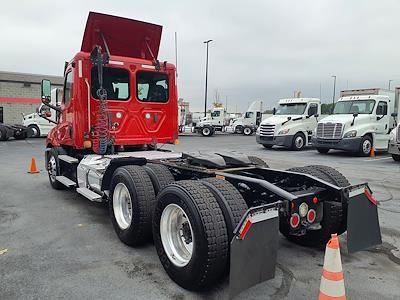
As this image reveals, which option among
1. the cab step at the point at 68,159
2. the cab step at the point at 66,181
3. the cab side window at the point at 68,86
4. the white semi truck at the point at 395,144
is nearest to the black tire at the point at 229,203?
the cab step at the point at 66,181

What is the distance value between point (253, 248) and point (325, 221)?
1318mm

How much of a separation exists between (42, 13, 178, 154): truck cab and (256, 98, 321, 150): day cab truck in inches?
490

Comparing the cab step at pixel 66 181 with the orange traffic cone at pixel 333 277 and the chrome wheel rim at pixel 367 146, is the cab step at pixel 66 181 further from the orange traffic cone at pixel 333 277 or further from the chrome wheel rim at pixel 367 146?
the chrome wheel rim at pixel 367 146

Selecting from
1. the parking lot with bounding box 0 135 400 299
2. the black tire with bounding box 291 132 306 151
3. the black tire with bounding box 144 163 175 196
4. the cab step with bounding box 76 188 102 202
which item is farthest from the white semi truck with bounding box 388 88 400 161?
the cab step with bounding box 76 188 102 202

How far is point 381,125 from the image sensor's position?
54.6 feet

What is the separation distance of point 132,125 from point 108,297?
4187mm

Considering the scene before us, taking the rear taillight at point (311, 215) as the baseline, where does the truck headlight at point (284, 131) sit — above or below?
above

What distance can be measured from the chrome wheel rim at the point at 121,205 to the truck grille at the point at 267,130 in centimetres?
1531

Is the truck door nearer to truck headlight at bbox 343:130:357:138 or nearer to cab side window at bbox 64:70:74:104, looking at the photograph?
truck headlight at bbox 343:130:357:138

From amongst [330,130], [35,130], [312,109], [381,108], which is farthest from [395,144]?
[35,130]

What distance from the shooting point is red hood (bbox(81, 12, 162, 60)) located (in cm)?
672

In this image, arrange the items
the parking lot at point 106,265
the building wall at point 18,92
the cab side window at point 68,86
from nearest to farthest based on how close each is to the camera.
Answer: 1. the parking lot at point 106,265
2. the cab side window at point 68,86
3. the building wall at point 18,92

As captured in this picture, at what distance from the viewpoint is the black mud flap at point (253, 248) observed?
9.39 ft

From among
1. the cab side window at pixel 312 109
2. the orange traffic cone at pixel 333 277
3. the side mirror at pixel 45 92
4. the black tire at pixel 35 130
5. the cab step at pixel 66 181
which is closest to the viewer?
the orange traffic cone at pixel 333 277
